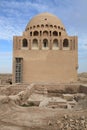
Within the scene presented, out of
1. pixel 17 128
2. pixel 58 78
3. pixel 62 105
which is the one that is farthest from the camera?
pixel 58 78

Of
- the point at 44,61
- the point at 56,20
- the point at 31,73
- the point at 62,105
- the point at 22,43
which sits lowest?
the point at 62,105

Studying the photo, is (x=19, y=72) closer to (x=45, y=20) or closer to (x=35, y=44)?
(x=35, y=44)

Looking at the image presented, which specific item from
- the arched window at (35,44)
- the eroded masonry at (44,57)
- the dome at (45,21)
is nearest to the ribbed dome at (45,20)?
the dome at (45,21)

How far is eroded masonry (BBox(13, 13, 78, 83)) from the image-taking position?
914 inches

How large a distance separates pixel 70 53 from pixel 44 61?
3.53m

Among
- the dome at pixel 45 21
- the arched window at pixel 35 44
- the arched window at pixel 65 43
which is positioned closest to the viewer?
the arched window at pixel 35 44

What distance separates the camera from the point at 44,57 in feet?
77.6

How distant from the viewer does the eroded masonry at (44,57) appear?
23.2 m

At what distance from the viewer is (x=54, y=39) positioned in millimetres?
24312

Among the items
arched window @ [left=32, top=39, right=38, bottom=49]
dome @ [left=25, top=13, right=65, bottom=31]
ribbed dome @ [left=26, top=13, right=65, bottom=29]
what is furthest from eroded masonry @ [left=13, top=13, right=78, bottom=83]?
ribbed dome @ [left=26, top=13, right=65, bottom=29]

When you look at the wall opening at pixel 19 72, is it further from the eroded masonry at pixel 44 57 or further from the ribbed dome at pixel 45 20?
the ribbed dome at pixel 45 20

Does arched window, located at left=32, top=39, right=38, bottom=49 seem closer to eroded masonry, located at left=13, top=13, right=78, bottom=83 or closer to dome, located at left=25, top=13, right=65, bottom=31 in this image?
eroded masonry, located at left=13, top=13, right=78, bottom=83

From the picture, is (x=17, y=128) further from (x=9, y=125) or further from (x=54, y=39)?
(x=54, y=39)

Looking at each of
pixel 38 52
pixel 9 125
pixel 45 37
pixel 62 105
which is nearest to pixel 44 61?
pixel 38 52
